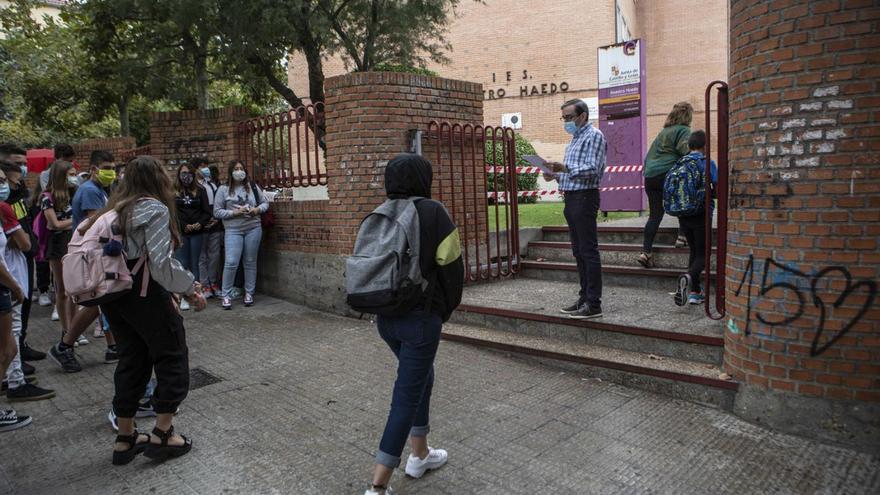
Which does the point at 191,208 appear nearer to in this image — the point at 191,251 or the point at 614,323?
the point at 191,251

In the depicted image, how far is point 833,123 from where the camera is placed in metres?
3.61

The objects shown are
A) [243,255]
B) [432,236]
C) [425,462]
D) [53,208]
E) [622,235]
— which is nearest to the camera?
[432,236]

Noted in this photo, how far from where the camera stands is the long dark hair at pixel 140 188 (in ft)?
11.9

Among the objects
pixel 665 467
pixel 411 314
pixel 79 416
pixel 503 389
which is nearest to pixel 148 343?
pixel 79 416

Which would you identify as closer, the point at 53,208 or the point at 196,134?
the point at 53,208

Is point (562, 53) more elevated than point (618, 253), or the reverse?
point (562, 53)

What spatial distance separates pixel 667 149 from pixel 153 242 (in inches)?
198

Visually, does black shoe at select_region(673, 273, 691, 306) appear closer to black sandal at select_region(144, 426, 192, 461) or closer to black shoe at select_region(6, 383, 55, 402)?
black sandal at select_region(144, 426, 192, 461)

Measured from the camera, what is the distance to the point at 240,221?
800 cm

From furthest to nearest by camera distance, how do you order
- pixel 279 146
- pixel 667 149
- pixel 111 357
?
pixel 279 146 → pixel 667 149 → pixel 111 357

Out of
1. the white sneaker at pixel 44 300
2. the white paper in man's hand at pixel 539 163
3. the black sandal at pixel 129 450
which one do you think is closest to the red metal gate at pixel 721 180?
the white paper in man's hand at pixel 539 163

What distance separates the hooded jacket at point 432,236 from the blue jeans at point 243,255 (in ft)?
17.9

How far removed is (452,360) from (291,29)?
833 cm

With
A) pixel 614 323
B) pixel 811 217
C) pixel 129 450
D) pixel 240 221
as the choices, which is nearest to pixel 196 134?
pixel 240 221
